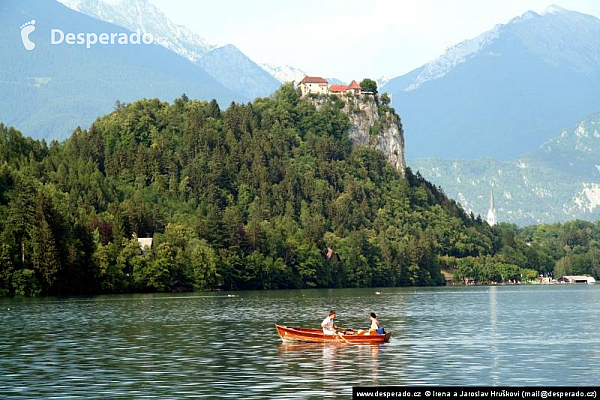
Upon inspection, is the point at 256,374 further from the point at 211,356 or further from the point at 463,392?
the point at 463,392

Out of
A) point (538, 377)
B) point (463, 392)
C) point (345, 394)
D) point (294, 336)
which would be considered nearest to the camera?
point (463, 392)

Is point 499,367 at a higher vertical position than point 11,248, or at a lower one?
lower

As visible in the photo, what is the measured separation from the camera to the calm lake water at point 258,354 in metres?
58.5

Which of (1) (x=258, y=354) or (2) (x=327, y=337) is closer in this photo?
(1) (x=258, y=354)

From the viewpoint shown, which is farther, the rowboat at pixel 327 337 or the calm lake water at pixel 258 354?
the rowboat at pixel 327 337

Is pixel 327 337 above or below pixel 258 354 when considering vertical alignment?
above

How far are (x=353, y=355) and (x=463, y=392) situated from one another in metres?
28.9

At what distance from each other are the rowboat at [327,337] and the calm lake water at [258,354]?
502 mm

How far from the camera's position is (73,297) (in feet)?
524

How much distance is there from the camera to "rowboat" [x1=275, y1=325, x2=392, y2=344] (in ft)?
262

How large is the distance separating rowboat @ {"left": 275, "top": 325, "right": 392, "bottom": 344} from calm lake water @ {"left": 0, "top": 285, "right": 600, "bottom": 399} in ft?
Answer: 1.65

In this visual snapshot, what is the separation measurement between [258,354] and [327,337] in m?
7.55

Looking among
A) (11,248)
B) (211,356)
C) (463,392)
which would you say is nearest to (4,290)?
(11,248)

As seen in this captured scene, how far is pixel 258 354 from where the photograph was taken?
74438 millimetres
